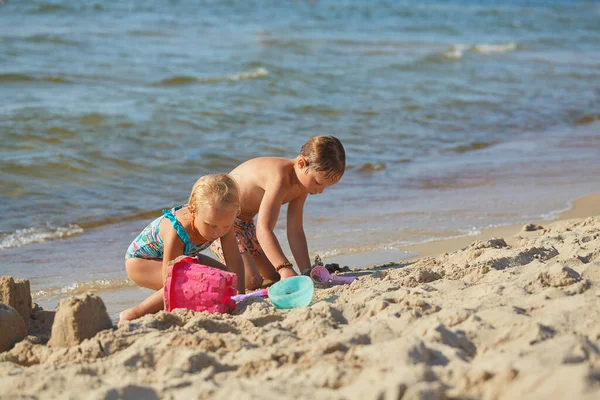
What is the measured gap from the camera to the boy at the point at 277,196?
4023 millimetres

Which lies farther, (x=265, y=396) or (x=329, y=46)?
(x=329, y=46)

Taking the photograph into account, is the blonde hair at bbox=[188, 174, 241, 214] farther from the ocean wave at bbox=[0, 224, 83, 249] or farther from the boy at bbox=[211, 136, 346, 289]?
the ocean wave at bbox=[0, 224, 83, 249]

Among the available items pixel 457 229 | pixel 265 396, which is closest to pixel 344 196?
pixel 457 229

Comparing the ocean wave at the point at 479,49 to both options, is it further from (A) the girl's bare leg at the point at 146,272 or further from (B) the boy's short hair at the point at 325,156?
(A) the girl's bare leg at the point at 146,272

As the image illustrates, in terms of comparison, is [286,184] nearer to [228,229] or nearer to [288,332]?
[228,229]

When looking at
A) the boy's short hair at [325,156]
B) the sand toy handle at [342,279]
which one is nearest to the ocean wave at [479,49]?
the boy's short hair at [325,156]

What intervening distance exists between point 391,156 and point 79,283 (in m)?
4.40

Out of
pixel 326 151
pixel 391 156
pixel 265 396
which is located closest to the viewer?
pixel 265 396

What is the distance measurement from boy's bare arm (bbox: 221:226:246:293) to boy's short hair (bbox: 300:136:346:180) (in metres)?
0.62

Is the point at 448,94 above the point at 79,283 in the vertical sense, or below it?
above

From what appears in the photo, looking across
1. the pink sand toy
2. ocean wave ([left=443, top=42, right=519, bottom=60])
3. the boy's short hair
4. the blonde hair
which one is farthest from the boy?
ocean wave ([left=443, top=42, right=519, bottom=60])

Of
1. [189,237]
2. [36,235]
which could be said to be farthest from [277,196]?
[36,235]

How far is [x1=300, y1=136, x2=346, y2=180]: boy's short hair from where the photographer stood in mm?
3998

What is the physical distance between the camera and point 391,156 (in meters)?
7.92
